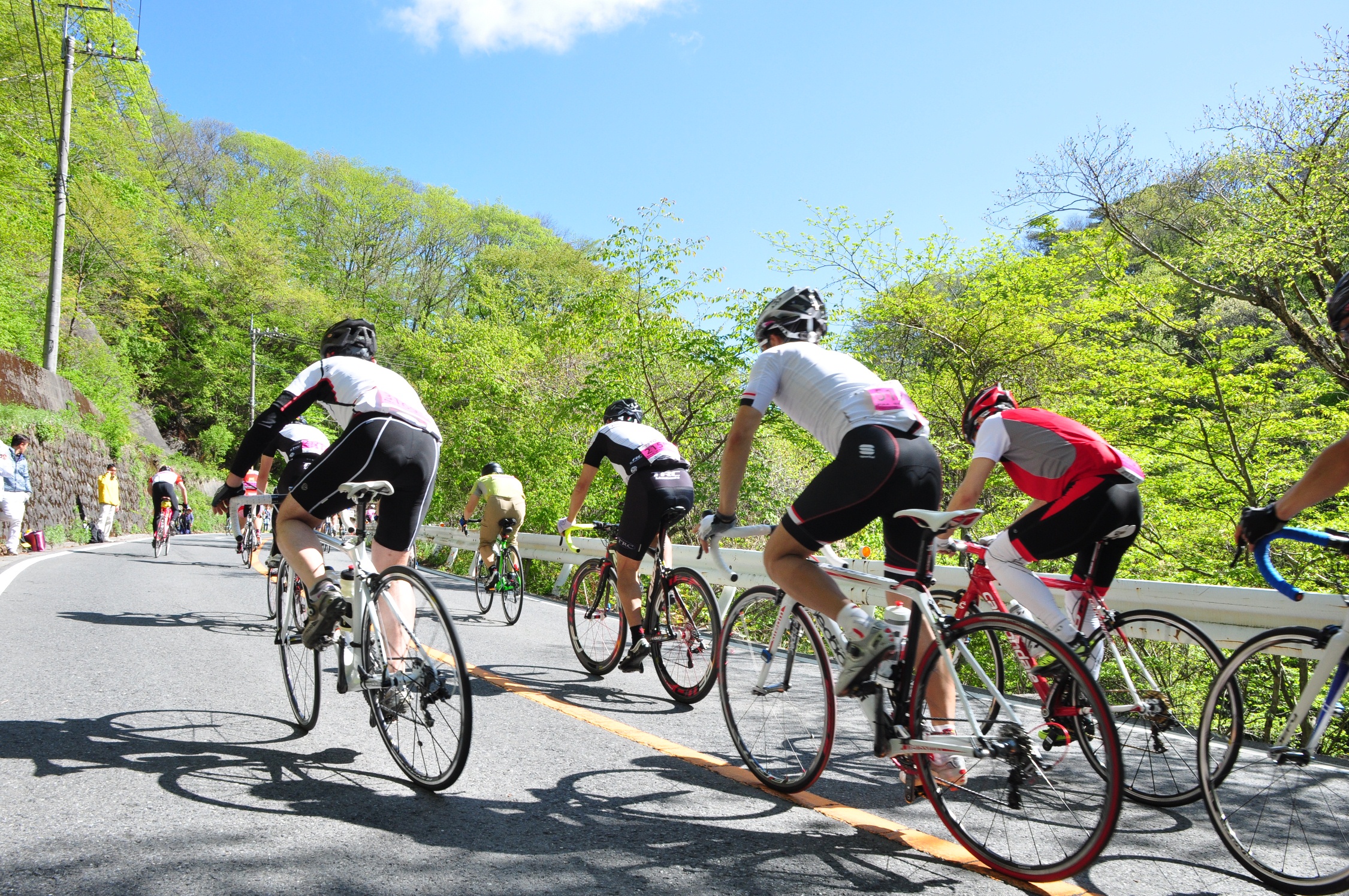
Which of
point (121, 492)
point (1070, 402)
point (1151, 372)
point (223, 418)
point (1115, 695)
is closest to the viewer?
point (1115, 695)

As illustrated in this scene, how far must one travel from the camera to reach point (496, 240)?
48.8 metres

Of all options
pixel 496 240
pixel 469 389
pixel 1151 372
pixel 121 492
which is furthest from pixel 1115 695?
pixel 496 240

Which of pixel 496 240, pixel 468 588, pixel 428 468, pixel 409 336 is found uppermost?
pixel 496 240

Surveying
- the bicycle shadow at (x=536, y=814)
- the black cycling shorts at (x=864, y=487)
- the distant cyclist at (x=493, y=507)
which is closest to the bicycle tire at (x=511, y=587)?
the distant cyclist at (x=493, y=507)

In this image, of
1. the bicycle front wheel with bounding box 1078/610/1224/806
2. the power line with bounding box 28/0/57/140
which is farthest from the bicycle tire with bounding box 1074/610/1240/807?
the power line with bounding box 28/0/57/140

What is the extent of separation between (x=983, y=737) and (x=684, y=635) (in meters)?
2.67

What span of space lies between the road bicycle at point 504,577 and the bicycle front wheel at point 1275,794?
21.8 feet

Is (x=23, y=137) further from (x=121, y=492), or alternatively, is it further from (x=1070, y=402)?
(x=1070, y=402)

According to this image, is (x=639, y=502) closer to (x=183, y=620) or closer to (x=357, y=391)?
(x=357, y=391)

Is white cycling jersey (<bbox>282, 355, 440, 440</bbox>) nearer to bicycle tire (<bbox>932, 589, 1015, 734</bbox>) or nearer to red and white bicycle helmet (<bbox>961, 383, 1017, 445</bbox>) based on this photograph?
bicycle tire (<bbox>932, 589, 1015, 734</bbox>)

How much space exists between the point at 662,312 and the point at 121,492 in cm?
2166

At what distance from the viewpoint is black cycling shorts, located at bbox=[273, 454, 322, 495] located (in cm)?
419

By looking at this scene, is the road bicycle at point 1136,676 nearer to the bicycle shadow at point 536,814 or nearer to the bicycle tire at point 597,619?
the bicycle shadow at point 536,814

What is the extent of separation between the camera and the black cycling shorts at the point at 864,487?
3.11m
